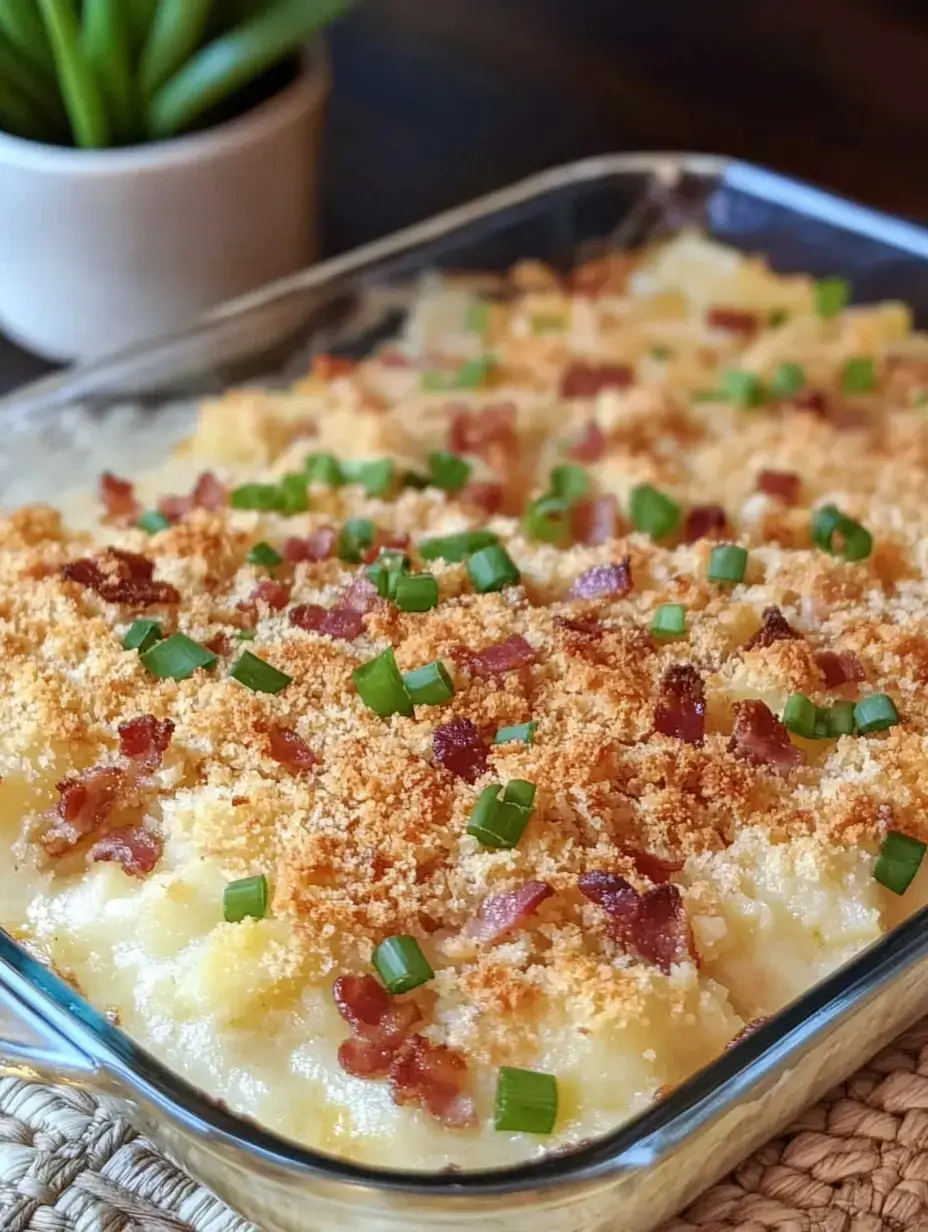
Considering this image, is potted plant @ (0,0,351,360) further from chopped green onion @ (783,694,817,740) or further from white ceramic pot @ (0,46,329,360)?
chopped green onion @ (783,694,817,740)

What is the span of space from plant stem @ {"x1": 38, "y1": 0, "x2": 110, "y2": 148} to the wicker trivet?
4.31 ft

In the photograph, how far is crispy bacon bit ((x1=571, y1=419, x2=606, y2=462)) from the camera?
196cm

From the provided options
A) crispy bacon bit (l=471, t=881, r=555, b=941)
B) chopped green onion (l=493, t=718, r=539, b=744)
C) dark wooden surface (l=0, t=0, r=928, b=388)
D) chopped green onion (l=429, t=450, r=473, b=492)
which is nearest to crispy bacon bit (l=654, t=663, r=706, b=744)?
chopped green onion (l=493, t=718, r=539, b=744)

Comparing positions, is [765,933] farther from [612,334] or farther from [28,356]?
[28,356]

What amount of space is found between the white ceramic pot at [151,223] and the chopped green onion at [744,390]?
0.72m

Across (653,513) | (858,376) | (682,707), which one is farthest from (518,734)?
(858,376)

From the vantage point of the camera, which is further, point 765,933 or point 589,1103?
point 765,933

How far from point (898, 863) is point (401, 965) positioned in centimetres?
44

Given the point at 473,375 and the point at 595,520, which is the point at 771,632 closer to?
the point at 595,520

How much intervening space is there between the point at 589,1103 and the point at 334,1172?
0.23 metres

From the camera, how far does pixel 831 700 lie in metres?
1.44

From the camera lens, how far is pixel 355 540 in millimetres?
1658

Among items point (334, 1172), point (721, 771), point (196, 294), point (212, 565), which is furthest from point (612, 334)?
point (334, 1172)

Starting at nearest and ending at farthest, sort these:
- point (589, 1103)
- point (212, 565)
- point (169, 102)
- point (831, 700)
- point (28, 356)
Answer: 1. point (589, 1103)
2. point (831, 700)
3. point (212, 565)
4. point (169, 102)
5. point (28, 356)
